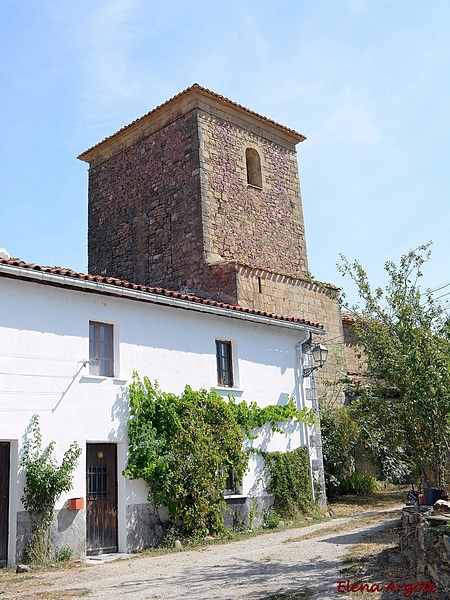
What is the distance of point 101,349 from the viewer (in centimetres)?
1227

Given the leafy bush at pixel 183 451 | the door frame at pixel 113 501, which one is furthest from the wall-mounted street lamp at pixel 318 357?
the door frame at pixel 113 501

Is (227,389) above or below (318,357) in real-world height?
below

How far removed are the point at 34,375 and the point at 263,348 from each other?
5903 millimetres

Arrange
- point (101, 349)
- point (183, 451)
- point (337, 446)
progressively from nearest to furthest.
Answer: point (101, 349), point (183, 451), point (337, 446)

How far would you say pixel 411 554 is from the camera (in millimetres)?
7965

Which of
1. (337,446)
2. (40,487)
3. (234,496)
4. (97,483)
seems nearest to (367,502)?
(337,446)

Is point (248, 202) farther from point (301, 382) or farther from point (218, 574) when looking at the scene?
point (218, 574)

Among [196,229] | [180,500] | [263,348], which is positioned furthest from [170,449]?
[196,229]

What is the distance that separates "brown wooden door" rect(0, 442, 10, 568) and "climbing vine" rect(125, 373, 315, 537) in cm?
220

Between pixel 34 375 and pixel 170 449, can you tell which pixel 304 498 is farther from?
pixel 34 375

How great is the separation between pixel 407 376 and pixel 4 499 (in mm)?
6649

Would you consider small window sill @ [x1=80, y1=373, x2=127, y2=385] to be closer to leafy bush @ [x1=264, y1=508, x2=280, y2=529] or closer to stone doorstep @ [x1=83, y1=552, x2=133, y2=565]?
stone doorstep @ [x1=83, y1=552, x2=133, y2=565]

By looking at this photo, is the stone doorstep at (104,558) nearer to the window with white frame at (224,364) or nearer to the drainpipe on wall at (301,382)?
the window with white frame at (224,364)

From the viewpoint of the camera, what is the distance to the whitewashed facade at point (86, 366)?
10766mm
